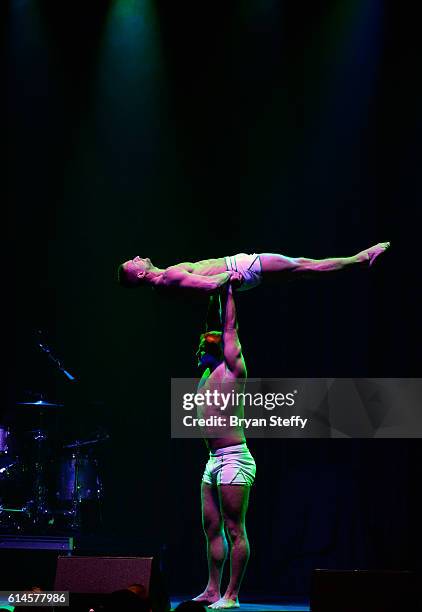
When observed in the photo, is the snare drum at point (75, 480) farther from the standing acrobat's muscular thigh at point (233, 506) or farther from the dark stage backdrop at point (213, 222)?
the standing acrobat's muscular thigh at point (233, 506)

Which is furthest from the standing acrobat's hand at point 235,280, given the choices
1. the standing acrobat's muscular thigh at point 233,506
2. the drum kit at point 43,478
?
the drum kit at point 43,478

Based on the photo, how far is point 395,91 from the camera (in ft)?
30.6

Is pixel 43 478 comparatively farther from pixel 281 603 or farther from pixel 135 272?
pixel 135 272

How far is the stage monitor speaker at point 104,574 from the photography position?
4.32 meters

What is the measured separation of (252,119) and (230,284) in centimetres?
422

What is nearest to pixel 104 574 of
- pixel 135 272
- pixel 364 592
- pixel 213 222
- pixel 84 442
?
pixel 364 592

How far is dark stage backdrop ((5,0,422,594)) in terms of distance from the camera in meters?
9.17

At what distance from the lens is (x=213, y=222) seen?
9.83 metres

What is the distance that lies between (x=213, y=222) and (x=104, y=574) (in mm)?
5990

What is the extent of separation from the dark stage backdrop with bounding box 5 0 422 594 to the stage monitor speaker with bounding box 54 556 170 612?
16.0ft

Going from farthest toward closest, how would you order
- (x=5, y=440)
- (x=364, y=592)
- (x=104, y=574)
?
1. (x=5, y=440)
2. (x=104, y=574)
3. (x=364, y=592)

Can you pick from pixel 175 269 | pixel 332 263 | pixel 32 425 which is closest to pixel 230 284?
pixel 175 269

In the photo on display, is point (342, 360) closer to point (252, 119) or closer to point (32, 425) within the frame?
point (252, 119)

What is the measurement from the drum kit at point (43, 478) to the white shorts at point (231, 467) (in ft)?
11.3
